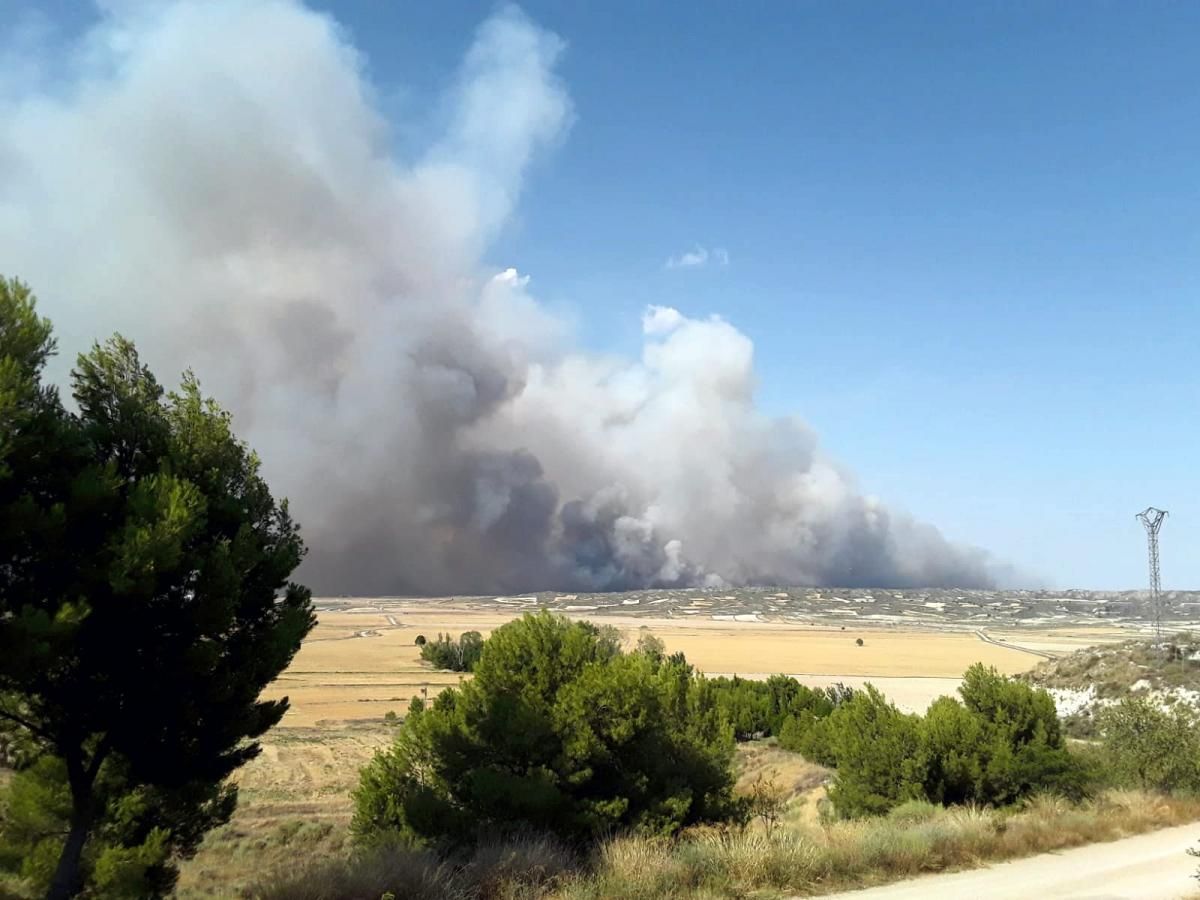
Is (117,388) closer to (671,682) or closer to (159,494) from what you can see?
(159,494)

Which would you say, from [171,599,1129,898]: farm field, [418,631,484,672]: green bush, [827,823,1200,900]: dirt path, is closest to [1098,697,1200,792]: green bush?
[827,823,1200,900]: dirt path

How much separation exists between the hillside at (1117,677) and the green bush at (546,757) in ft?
90.3

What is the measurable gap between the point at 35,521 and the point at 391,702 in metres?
54.6

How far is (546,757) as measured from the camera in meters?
14.9

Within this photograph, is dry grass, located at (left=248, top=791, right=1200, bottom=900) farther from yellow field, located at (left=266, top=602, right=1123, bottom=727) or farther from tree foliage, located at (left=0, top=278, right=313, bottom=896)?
yellow field, located at (left=266, top=602, right=1123, bottom=727)

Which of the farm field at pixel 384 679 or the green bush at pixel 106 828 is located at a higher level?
the green bush at pixel 106 828

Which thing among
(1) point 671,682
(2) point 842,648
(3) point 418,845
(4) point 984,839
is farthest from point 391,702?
(2) point 842,648

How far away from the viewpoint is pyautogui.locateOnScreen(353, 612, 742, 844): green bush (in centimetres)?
1412

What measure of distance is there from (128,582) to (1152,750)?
22.2m

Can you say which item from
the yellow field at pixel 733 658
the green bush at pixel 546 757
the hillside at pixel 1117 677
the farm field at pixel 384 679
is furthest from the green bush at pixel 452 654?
the green bush at pixel 546 757

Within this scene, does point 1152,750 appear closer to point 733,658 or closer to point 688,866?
point 688,866

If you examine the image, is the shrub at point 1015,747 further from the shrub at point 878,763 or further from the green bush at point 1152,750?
the shrub at point 878,763

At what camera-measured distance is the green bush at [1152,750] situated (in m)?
18.5

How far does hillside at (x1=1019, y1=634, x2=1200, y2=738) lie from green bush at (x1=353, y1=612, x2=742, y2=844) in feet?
90.3
